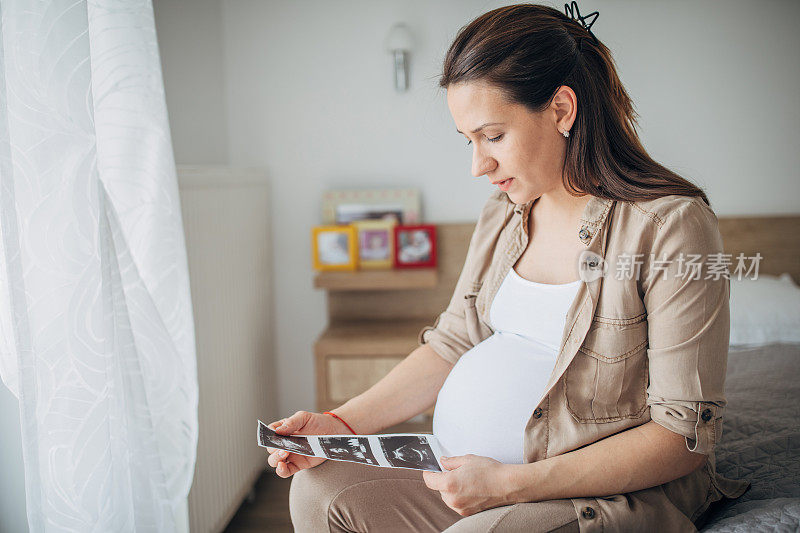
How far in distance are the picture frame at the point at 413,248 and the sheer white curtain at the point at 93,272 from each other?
108 cm

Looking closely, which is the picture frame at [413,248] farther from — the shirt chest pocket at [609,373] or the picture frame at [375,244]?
the shirt chest pocket at [609,373]

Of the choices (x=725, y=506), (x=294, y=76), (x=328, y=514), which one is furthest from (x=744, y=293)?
(x=294, y=76)

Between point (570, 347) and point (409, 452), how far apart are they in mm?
300

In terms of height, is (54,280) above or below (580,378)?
above

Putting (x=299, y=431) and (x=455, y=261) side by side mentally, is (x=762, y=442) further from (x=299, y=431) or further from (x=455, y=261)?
(x=455, y=261)

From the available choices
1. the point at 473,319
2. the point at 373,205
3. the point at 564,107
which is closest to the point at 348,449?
the point at 473,319

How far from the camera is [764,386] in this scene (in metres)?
1.45

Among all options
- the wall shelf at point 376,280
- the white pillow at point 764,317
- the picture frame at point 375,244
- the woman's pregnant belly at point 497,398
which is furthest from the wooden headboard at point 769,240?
the woman's pregnant belly at point 497,398

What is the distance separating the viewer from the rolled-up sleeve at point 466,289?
119cm

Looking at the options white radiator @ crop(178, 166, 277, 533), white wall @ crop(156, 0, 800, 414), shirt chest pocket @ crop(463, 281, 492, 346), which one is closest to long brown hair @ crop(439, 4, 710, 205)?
shirt chest pocket @ crop(463, 281, 492, 346)

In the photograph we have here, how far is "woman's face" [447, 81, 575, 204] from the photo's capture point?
95 centimetres

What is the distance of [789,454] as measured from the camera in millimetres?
1115

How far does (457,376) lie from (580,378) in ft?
0.70

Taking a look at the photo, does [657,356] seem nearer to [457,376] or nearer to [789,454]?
[457,376]
